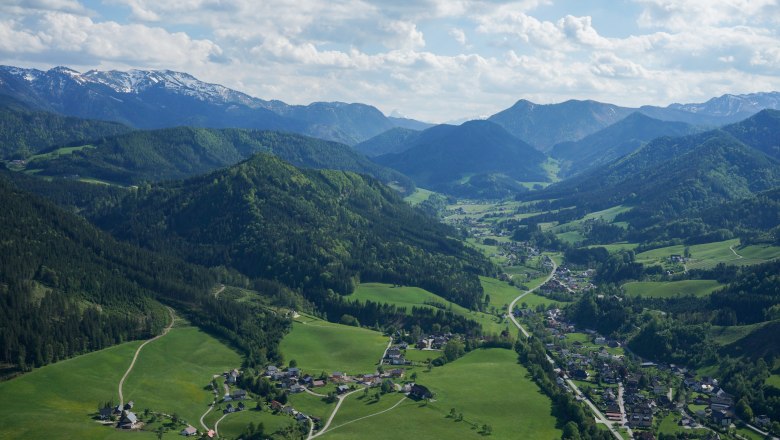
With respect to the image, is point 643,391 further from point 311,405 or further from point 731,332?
point 311,405

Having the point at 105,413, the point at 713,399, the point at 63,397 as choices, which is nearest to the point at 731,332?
the point at 713,399

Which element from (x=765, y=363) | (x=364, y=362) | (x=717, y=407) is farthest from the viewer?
(x=364, y=362)

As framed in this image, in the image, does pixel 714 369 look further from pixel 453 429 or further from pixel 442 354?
pixel 453 429

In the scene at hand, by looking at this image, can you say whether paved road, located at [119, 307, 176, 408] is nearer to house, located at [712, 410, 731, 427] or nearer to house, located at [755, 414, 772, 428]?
house, located at [712, 410, 731, 427]

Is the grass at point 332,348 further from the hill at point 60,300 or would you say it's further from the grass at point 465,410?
the hill at point 60,300

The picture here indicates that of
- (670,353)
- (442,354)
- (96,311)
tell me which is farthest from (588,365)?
(96,311)

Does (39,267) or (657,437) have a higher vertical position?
(39,267)
